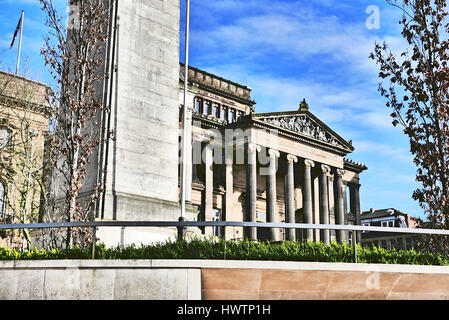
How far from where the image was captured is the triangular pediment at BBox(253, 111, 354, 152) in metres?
59.6

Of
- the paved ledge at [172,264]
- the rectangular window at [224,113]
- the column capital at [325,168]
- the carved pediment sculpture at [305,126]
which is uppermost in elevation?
the rectangular window at [224,113]

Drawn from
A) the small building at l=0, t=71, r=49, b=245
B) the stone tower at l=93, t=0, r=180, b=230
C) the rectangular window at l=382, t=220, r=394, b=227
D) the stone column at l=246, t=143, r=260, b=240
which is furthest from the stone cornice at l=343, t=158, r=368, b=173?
the stone tower at l=93, t=0, r=180, b=230

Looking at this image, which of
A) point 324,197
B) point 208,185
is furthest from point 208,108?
point 324,197

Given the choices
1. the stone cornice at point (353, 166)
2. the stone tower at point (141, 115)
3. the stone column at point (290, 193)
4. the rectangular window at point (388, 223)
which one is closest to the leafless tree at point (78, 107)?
the stone tower at point (141, 115)

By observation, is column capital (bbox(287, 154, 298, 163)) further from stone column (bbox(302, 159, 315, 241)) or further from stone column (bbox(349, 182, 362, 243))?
stone column (bbox(349, 182, 362, 243))

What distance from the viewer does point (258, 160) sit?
62.7m

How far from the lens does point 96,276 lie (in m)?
10.8

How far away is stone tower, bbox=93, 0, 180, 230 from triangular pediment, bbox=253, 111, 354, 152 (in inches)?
1468

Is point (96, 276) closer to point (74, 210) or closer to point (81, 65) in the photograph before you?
point (74, 210)

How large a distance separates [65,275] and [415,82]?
12.6 metres

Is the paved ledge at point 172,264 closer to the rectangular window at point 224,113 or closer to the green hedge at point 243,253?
the green hedge at point 243,253

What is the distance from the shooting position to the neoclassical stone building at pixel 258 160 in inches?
2270
